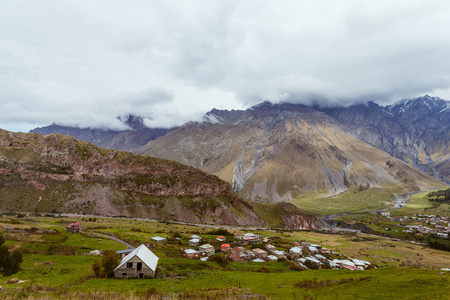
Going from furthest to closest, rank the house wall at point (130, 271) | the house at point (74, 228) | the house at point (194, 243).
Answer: the house at point (194, 243) → the house at point (74, 228) → the house wall at point (130, 271)

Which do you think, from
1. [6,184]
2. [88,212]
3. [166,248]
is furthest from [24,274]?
[6,184]

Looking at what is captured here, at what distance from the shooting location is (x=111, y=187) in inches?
5271

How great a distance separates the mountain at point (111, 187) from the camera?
11575 cm

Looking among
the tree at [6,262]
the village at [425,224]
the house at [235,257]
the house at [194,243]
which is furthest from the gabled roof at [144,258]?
the village at [425,224]

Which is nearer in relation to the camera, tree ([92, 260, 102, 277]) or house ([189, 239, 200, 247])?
tree ([92, 260, 102, 277])

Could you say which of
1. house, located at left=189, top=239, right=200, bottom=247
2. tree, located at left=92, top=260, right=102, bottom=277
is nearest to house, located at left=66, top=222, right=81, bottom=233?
house, located at left=189, top=239, right=200, bottom=247

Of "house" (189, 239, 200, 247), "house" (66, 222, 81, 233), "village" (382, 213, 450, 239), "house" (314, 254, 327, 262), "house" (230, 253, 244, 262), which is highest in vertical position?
"house" (66, 222, 81, 233)

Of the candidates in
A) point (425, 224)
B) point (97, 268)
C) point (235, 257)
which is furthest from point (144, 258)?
point (425, 224)

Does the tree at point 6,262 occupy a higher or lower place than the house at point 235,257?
higher

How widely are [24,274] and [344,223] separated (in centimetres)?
18502

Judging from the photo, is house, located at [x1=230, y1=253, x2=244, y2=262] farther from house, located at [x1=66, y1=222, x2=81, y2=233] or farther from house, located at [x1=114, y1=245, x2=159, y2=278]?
house, located at [x1=66, y1=222, x2=81, y2=233]

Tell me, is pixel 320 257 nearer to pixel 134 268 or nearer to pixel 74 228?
pixel 134 268

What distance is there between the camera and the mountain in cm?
11575

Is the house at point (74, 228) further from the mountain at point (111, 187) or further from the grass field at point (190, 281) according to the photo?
the mountain at point (111, 187)
